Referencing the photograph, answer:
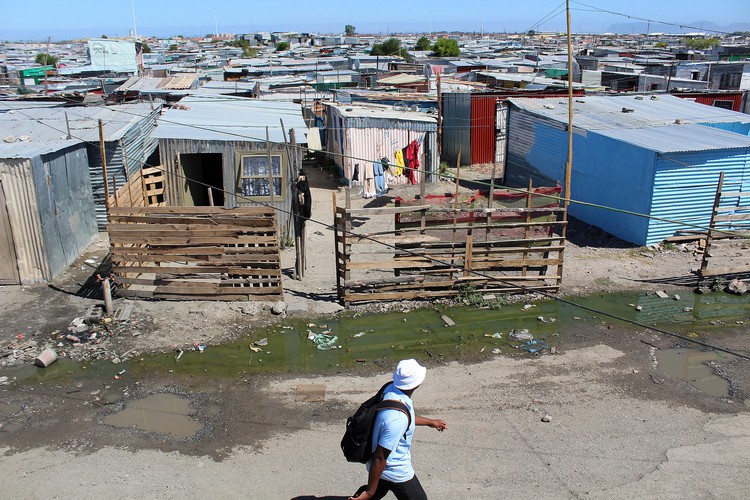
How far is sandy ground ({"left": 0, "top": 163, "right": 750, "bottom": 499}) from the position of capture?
6207 millimetres

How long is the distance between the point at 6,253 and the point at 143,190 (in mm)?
2936

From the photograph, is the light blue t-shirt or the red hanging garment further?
the red hanging garment

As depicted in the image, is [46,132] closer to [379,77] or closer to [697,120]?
[697,120]

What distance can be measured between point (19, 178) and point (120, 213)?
7.13 feet

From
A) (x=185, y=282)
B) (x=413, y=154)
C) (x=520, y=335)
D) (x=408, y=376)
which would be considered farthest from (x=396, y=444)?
(x=413, y=154)

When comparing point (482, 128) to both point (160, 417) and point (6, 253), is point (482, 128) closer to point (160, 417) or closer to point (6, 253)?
point (6, 253)

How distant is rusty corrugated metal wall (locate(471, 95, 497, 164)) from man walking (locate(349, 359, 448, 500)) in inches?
700

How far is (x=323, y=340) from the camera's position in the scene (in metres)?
9.65

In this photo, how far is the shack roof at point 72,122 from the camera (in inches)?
540

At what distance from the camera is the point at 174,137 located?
13609mm

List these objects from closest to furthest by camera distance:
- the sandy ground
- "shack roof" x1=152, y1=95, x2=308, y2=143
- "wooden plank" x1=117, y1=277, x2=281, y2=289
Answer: the sandy ground < "wooden plank" x1=117, y1=277, x2=281, y2=289 < "shack roof" x1=152, y1=95, x2=308, y2=143

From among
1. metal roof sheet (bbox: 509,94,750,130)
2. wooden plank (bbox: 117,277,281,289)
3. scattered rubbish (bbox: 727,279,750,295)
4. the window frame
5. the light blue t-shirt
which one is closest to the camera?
the light blue t-shirt

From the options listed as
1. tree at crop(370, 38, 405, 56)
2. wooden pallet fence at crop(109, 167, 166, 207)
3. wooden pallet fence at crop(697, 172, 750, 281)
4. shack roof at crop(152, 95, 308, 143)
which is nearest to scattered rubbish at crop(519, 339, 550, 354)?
wooden pallet fence at crop(697, 172, 750, 281)

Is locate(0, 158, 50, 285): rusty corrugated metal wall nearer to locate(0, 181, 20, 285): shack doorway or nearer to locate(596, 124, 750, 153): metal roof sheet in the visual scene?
locate(0, 181, 20, 285): shack doorway
